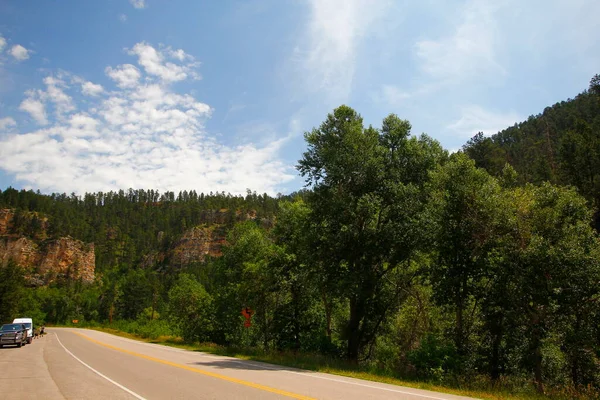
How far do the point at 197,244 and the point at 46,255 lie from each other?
212ft

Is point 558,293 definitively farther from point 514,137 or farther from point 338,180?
point 514,137

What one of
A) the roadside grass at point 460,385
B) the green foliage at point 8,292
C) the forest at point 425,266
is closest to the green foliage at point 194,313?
the forest at point 425,266

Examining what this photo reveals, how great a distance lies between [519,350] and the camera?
14.9 m

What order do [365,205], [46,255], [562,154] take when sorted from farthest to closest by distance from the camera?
1. [46,255]
2. [562,154]
3. [365,205]

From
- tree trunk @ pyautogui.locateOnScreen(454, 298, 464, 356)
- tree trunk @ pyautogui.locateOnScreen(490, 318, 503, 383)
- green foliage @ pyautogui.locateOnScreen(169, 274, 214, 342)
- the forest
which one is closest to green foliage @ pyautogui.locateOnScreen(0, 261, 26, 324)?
green foliage @ pyautogui.locateOnScreen(169, 274, 214, 342)

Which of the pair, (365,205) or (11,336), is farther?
(11,336)

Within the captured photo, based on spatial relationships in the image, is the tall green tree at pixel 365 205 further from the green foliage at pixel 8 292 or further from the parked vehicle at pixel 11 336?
the green foliage at pixel 8 292

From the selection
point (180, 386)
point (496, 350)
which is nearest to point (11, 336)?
point (180, 386)

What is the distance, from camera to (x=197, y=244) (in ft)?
599

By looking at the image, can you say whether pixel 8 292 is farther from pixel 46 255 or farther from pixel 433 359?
pixel 46 255

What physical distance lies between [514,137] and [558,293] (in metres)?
102

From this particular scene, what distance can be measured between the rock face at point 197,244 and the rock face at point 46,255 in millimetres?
41515

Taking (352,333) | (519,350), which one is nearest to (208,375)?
(352,333)

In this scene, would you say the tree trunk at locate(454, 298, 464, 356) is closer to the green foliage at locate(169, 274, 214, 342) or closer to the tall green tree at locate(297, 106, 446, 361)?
the tall green tree at locate(297, 106, 446, 361)
